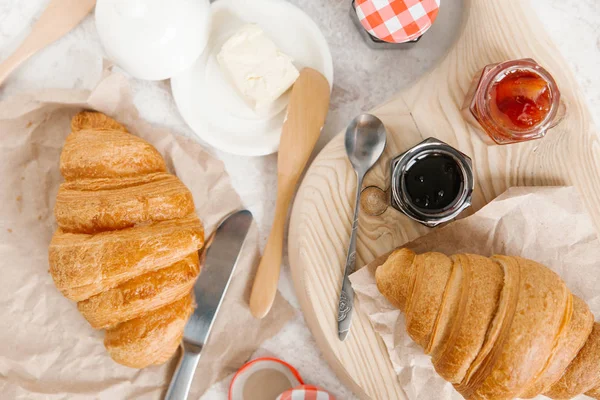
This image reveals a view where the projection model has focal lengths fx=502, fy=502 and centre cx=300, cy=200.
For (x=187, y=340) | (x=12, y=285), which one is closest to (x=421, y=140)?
(x=187, y=340)

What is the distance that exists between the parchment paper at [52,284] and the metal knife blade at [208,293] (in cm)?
4

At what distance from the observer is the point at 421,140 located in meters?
1.31

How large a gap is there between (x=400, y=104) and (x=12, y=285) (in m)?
1.15

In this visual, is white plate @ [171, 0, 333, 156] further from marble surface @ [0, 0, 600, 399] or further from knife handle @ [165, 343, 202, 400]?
knife handle @ [165, 343, 202, 400]

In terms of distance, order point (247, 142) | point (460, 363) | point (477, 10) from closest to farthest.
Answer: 1. point (460, 363)
2. point (477, 10)
3. point (247, 142)

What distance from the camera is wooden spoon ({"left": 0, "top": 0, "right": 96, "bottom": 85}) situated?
138cm

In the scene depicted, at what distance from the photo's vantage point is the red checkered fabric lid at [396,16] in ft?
3.97

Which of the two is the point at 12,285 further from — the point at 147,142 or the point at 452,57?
the point at 452,57

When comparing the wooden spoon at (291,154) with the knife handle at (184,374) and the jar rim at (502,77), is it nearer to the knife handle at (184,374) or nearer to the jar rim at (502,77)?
the knife handle at (184,374)

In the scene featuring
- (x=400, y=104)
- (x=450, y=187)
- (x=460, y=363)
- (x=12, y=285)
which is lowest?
(x=460, y=363)

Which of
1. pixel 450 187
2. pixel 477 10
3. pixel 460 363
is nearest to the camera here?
pixel 460 363

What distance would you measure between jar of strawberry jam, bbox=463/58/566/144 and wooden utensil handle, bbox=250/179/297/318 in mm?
537

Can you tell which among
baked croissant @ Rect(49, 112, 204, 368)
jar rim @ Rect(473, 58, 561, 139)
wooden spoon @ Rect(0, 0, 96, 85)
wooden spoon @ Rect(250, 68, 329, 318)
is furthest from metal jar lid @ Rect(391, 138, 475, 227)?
wooden spoon @ Rect(0, 0, 96, 85)

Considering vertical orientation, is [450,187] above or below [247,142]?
below
